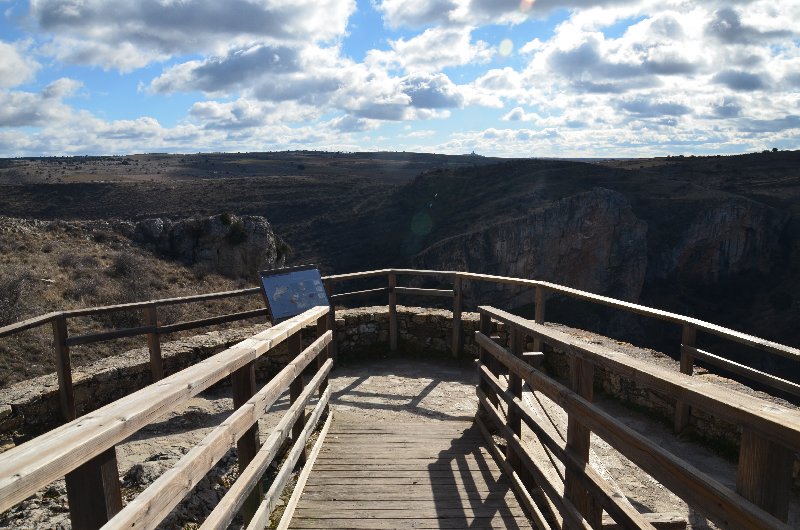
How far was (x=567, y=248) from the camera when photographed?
144 feet

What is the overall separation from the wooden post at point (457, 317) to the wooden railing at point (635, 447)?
3.25 m

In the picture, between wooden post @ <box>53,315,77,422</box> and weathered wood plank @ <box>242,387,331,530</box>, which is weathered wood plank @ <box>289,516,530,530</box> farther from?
wooden post @ <box>53,315,77,422</box>

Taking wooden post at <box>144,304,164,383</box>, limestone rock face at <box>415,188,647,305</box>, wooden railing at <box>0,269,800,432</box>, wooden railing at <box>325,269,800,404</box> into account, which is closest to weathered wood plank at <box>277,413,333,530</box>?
wooden railing at <box>325,269,800,404</box>

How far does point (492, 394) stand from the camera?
4953 millimetres

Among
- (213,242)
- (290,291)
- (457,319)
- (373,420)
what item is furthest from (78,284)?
(373,420)

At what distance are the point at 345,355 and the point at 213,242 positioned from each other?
53.2 ft

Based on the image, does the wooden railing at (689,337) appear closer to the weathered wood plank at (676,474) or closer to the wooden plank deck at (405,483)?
the weathered wood plank at (676,474)

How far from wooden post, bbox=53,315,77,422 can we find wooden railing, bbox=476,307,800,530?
14.4ft

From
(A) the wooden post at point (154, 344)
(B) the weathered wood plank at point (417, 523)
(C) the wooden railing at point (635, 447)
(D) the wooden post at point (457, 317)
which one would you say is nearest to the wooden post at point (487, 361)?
(C) the wooden railing at point (635, 447)

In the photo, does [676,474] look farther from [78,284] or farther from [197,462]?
[78,284]

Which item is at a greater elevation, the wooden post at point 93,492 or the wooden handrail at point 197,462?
the wooden post at point 93,492

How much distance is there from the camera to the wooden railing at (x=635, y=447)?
5.23 feet

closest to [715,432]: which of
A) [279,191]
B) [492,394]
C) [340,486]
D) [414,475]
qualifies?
[492,394]

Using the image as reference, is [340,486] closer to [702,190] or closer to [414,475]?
[414,475]
